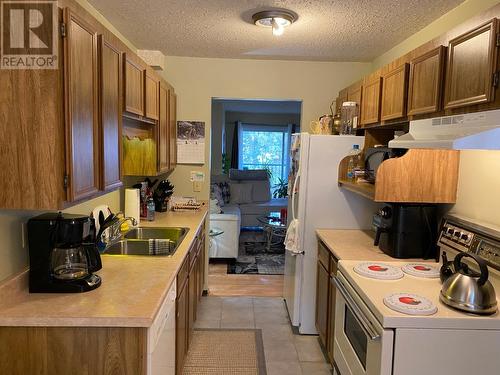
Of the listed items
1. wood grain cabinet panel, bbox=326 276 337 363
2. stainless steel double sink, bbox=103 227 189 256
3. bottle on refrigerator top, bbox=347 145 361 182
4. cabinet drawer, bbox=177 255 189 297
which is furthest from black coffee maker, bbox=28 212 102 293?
bottle on refrigerator top, bbox=347 145 361 182

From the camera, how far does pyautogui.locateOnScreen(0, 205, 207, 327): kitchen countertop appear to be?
1.47 meters

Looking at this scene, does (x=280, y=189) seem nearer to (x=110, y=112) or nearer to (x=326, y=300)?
(x=326, y=300)

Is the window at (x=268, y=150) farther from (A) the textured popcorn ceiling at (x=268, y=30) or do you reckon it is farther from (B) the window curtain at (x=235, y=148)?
(A) the textured popcorn ceiling at (x=268, y=30)

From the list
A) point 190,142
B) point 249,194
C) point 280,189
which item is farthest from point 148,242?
point 280,189

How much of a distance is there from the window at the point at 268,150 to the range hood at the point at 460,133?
6.73 meters

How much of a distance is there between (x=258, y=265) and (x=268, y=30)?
311cm

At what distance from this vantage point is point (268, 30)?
294cm

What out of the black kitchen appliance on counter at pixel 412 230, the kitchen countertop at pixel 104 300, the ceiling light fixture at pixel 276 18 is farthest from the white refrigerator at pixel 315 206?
the kitchen countertop at pixel 104 300

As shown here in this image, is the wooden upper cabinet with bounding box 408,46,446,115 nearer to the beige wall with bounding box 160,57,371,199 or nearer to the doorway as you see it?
the beige wall with bounding box 160,57,371,199

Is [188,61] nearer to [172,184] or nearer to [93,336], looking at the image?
[172,184]

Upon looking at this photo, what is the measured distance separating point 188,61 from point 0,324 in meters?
3.03

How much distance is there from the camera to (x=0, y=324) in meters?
1.46

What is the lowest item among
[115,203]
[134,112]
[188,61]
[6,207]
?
[115,203]

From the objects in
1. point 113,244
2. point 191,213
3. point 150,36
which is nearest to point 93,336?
point 113,244
